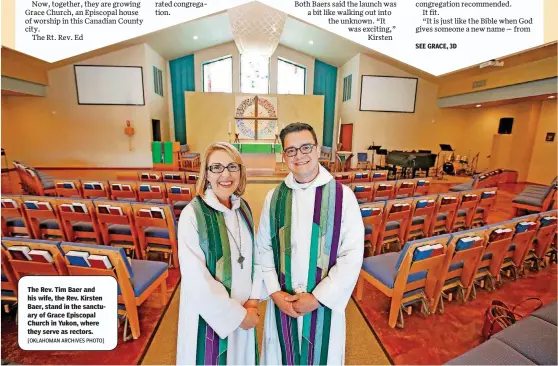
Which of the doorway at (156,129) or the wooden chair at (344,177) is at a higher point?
the doorway at (156,129)

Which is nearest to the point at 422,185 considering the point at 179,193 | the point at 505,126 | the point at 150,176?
the point at 179,193

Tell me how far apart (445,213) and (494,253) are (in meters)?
1.23

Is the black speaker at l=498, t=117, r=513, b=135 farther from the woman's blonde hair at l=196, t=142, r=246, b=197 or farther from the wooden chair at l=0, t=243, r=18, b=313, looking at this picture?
the wooden chair at l=0, t=243, r=18, b=313

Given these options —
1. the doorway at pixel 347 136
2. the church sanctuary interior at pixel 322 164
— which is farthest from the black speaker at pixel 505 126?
the doorway at pixel 347 136

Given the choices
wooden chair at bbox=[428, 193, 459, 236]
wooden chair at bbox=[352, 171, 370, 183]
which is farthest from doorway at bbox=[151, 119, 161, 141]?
wooden chair at bbox=[428, 193, 459, 236]

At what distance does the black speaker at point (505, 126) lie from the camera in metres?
8.85

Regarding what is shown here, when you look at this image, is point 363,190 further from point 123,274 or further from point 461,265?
point 123,274

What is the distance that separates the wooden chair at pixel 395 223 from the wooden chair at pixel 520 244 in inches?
36.6

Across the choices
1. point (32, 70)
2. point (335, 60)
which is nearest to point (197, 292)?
point (32, 70)

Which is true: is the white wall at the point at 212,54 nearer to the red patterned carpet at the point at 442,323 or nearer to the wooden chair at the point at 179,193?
the wooden chair at the point at 179,193

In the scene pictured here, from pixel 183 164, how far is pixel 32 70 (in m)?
5.24

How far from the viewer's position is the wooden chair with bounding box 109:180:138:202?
145 inches

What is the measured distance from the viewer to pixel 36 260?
1.80 metres

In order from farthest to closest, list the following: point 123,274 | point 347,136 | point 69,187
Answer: point 347,136 < point 69,187 < point 123,274
